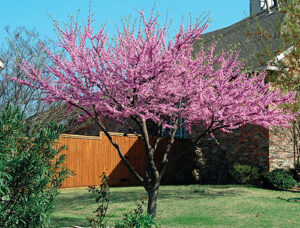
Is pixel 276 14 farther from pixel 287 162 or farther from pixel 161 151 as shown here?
pixel 161 151

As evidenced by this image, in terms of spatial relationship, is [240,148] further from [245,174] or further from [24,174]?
[24,174]

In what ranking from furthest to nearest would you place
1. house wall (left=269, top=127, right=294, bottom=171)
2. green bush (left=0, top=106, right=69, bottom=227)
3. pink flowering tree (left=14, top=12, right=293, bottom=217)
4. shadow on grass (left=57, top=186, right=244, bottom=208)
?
1. house wall (left=269, top=127, right=294, bottom=171)
2. shadow on grass (left=57, top=186, right=244, bottom=208)
3. pink flowering tree (left=14, top=12, right=293, bottom=217)
4. green bush (left=0, top=106, right=69, bottom=227)

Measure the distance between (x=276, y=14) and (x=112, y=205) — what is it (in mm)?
13780

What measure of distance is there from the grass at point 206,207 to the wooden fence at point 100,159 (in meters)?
2.09

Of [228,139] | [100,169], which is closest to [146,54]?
[100,169]

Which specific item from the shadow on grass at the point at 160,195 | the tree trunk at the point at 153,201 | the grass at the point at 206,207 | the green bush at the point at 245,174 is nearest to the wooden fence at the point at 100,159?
the grass at the point at 206,207

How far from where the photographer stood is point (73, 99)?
22.6ft

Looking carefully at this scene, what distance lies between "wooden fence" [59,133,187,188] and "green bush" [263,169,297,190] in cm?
519

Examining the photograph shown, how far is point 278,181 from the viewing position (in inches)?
512

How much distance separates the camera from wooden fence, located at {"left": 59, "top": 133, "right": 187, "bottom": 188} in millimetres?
14547

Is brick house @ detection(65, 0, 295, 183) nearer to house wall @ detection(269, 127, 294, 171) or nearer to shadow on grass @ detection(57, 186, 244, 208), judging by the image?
house wall @ detection(269, 127, 294, 171)

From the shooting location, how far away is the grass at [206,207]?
7.64m

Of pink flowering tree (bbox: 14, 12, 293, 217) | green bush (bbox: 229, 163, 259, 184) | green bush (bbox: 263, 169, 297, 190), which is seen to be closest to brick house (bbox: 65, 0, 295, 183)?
green bush (bbox: 229, 163, 259, 184)

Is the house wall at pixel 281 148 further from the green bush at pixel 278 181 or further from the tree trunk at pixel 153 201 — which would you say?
the tree trunk at pixel 153 201
